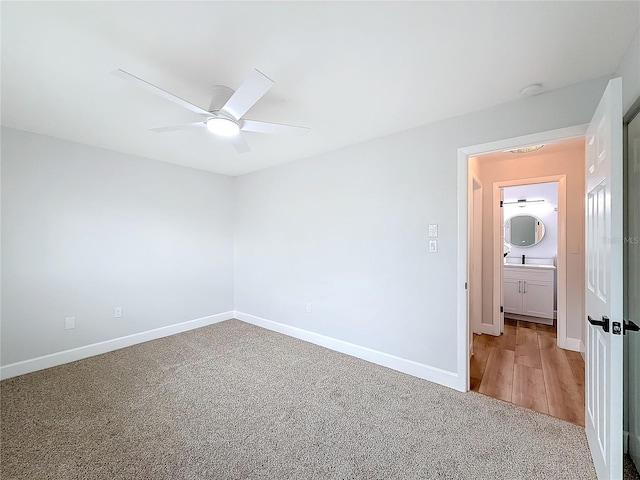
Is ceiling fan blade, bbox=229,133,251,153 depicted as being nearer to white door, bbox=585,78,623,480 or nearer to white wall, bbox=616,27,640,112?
white door, bbox=585,78,623,480

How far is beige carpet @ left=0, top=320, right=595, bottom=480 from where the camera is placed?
155cm

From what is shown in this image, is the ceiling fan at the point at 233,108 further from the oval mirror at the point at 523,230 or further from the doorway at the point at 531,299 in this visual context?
the oval mirror at the point at 523,230

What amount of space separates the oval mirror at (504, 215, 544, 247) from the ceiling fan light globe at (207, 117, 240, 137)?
540cm

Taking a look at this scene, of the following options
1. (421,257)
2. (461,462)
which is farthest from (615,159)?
(461,462)

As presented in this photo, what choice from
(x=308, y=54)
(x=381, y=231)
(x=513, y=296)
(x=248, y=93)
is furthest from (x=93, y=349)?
(x=513, y=296)

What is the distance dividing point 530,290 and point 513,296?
26cm

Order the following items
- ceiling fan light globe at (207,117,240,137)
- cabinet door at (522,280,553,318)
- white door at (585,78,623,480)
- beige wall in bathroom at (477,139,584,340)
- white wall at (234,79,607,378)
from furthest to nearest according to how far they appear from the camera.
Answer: cabinet door at (522,280,553,318)
beige wall in bathroom at (477,139,584,340)
white wall at (234,79,607,378)
ceiling fan light globe at (207,117,240,137)
white door at (585,78,623,480)

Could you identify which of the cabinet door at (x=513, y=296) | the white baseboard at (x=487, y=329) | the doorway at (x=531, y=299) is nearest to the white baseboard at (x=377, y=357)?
the doorway at (x=531, y=299)

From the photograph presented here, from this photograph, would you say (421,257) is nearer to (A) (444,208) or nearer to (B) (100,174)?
(A) (444,208)

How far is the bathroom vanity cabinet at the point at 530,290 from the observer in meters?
4.23

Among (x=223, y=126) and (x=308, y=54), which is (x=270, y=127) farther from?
(x=308, y=54)

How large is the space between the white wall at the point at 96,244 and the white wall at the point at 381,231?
3.22 feet

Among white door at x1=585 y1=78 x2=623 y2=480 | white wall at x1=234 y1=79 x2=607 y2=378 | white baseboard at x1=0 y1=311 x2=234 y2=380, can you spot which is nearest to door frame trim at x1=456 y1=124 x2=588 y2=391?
white wall at x1=234 y1=79 x2=607 y2=378

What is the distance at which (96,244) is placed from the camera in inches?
123
